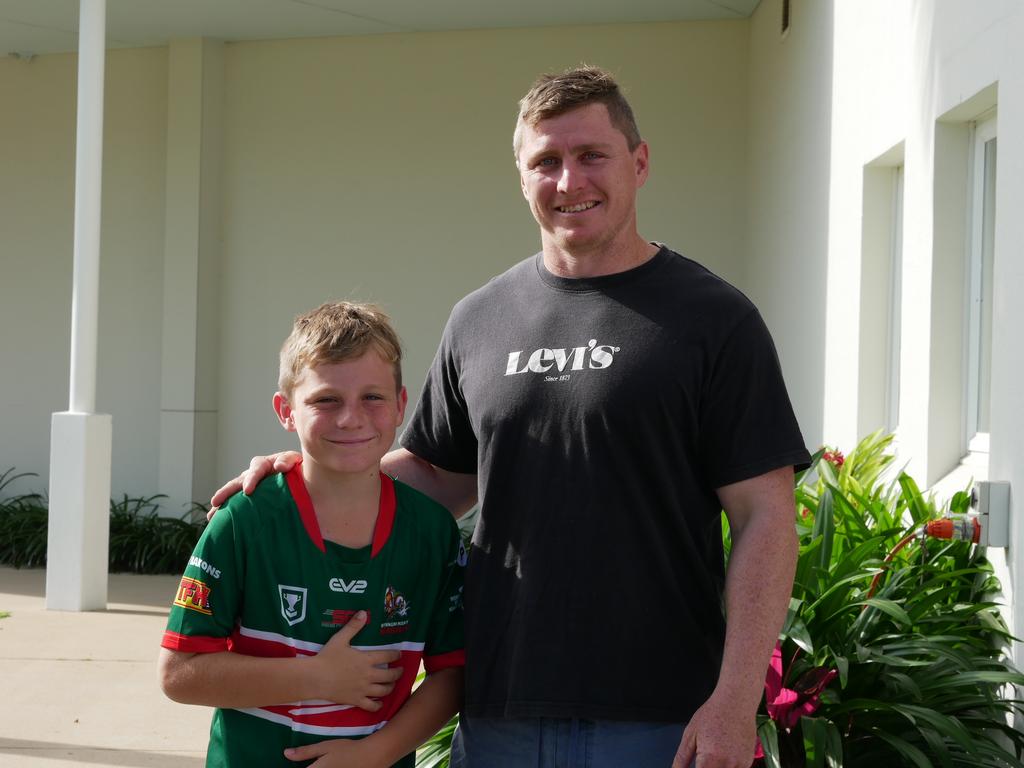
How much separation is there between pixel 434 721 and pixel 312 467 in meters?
0.54

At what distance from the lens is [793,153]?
7.75m

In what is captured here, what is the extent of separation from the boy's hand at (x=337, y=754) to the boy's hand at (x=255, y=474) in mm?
467

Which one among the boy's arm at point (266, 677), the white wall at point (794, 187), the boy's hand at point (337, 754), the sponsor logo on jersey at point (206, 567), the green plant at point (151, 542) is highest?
the white wall at point (794, 187)

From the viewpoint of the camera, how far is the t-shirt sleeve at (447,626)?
7.80 ft

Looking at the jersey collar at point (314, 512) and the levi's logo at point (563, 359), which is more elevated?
the levi's logo at point (563, 359)

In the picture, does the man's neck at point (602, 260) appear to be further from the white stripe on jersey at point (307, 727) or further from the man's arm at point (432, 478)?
the white stripe on jersey at point (307, 727)

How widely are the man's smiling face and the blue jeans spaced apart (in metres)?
0.87

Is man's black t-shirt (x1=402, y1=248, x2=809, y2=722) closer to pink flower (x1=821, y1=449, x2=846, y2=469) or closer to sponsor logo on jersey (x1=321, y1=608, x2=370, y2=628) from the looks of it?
sponsor logo on jersey (x1=321, y1=608, x2=370, y2=628)

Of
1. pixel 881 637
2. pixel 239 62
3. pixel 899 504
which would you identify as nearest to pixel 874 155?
pixel 899 504

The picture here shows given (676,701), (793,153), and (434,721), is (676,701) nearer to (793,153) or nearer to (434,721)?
(434,721)

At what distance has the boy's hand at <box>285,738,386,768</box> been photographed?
85.3 inches

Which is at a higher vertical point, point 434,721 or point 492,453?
point 492,453

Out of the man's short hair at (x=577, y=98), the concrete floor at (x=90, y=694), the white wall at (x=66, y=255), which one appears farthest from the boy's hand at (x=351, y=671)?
the white wall at (x=66, y=255)

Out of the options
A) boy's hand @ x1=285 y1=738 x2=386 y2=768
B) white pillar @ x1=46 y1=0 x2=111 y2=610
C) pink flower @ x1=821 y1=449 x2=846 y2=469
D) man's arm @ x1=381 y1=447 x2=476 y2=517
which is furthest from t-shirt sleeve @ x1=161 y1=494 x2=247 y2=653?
white pillar @ x1=46 y1=0 x2=111 y2=610
